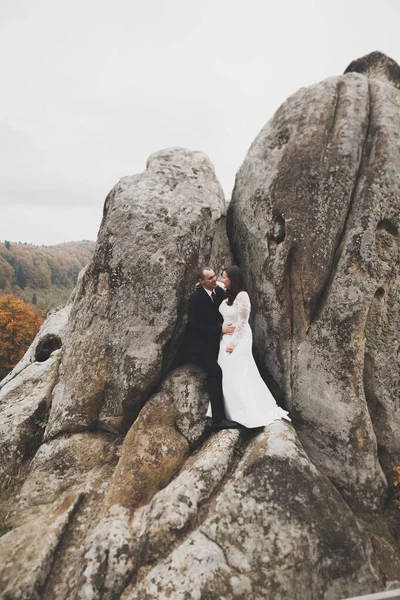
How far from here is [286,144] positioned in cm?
1084

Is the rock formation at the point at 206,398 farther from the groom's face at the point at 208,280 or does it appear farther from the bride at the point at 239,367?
the groom's face at the point at 208,280

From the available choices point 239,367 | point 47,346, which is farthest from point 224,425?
point 47,346

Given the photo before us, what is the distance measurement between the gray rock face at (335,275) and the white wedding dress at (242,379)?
1297mm

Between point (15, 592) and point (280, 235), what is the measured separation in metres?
9.92

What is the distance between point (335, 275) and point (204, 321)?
3.75m

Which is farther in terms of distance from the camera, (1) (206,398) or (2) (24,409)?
(2) (24,409)

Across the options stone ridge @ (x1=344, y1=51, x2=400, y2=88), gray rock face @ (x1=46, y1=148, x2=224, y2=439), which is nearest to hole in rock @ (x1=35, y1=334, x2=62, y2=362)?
gray rock face @ (x1=46, y1=148, x2=224, y2=439)

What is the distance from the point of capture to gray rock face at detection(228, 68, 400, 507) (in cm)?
912

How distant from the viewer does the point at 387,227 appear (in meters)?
9.61

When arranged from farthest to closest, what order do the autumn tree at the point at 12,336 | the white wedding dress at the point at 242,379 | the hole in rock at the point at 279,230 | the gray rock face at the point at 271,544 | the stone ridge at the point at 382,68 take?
the autumn tree at the point at 12,336
the stone ridge at the point at 382,68
the hole in rock at the point at 279,230
the white wedding dress at the point at 242,379
the gray rock face at the point at 271,544

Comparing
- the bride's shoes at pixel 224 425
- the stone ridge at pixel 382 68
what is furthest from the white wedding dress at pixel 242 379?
the stone ridge at pixel 382 68

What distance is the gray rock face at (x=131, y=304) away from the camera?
9.62 metres

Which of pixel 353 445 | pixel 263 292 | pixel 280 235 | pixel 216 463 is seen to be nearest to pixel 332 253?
pixel 280 235

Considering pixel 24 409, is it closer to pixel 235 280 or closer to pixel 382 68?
pixel 235 280
